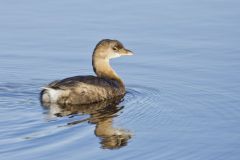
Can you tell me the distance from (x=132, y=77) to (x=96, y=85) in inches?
43.2

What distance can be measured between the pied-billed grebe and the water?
0.85 feet

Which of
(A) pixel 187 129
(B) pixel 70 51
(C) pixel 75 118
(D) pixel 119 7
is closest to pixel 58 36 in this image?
(B) pixel 70 51

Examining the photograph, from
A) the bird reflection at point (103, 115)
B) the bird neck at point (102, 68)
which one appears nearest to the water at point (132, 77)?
the bird reflection at point (103, 115)

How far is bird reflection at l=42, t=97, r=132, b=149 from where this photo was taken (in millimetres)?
11164

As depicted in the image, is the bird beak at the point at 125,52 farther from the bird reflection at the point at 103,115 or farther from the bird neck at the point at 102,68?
the bird reflection at the point at 103,115

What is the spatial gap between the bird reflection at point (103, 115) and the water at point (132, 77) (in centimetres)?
2

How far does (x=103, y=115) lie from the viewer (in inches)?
495

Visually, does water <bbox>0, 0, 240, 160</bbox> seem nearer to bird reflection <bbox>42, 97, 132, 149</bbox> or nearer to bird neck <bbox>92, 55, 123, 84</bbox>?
bird reflection <bbox>42, 97, 132, 149</bbox>

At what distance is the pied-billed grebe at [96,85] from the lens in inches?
519

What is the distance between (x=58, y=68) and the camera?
1480 cm

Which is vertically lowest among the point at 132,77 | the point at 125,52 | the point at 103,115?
the point at 103,115

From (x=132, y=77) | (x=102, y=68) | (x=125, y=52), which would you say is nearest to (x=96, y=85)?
(x=132, y=77)

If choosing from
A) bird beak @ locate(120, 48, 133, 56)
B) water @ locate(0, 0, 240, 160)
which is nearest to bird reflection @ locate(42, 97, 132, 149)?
water @ locate(0, 0, 240, 160)

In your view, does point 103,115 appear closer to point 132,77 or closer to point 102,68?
point 132,77
